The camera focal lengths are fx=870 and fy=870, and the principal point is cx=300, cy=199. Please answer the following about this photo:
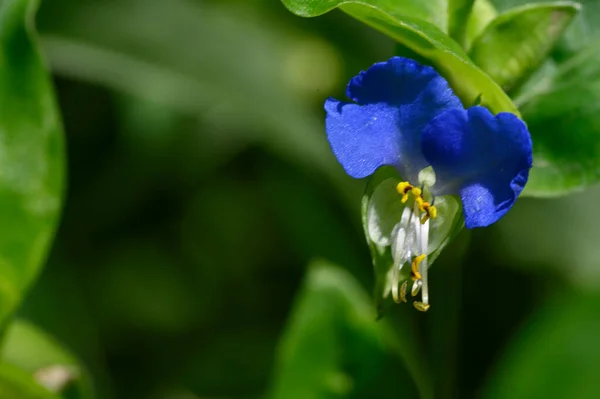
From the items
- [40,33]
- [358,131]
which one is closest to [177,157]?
[40,33]

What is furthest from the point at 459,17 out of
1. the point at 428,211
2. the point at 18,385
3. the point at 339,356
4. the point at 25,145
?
the point at 18,385

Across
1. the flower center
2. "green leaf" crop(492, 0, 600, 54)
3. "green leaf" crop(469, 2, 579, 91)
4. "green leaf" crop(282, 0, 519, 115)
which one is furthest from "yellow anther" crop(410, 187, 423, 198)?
"green leaf" crop(492, 0, 600, 54)

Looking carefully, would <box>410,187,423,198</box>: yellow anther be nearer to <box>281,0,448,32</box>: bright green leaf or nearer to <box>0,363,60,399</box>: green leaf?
<box>281,0,448,32</box>: bright green leaf

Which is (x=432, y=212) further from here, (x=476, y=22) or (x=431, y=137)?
(x=476, y=22)

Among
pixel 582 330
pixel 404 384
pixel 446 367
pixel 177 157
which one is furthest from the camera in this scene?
pixel 177 157

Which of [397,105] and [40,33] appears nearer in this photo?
[397,105]

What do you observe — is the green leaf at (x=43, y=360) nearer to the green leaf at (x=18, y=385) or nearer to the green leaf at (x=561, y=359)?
the green leaf at (x=18, y=385)

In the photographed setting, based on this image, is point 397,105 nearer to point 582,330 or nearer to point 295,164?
point 582,330


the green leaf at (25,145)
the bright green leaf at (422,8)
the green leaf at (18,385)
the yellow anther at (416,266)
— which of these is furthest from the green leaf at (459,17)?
the green leaf at (18,385)
